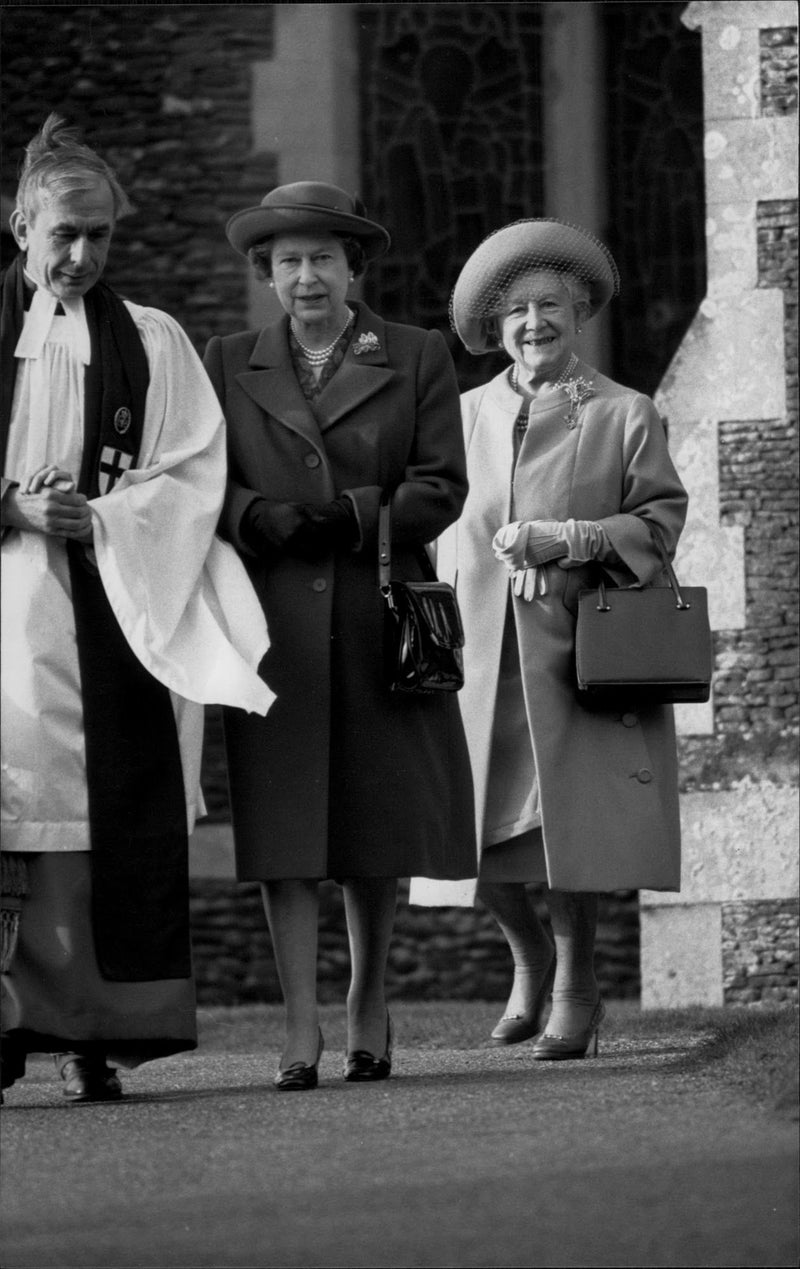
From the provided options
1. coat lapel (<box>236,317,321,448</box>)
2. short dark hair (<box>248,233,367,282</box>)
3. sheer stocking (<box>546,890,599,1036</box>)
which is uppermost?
short dark hair (<box>248,233,367,282</box>)

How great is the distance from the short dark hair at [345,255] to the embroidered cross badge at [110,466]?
1.81ft

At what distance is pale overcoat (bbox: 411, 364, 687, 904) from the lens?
19.8ft

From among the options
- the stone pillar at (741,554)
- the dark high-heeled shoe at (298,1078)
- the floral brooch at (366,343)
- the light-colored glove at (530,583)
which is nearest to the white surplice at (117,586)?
the floral brooch at (366,343)

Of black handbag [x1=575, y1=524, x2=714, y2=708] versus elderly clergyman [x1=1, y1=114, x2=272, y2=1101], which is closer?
elderly clergyman [x1=1, y1=114, x2=272, y2=1101]

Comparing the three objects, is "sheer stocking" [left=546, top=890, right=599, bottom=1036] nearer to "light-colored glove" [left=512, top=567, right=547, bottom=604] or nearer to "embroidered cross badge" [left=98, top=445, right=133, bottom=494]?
"light-colored glove" [left=512, top=567, right=547, bottom=604]

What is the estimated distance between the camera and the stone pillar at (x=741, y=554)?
29.8ft

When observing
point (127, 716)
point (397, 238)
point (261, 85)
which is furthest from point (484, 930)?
point (127, 716)

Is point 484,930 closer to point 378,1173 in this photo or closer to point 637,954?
point 637,954

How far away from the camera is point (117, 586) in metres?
5.52

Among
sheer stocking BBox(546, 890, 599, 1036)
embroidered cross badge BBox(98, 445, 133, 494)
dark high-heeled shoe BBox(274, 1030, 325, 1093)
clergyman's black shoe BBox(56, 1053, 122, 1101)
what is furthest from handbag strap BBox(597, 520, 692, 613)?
clergyman's black shoe BBox(56, 1053, 122, 1101)

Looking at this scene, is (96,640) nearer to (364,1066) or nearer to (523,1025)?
(364,1066)

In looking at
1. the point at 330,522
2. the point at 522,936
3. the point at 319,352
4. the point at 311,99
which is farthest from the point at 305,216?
the point at 311,99

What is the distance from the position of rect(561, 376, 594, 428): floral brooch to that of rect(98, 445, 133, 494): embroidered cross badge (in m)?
1.20

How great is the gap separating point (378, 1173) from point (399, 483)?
162 centimetres
